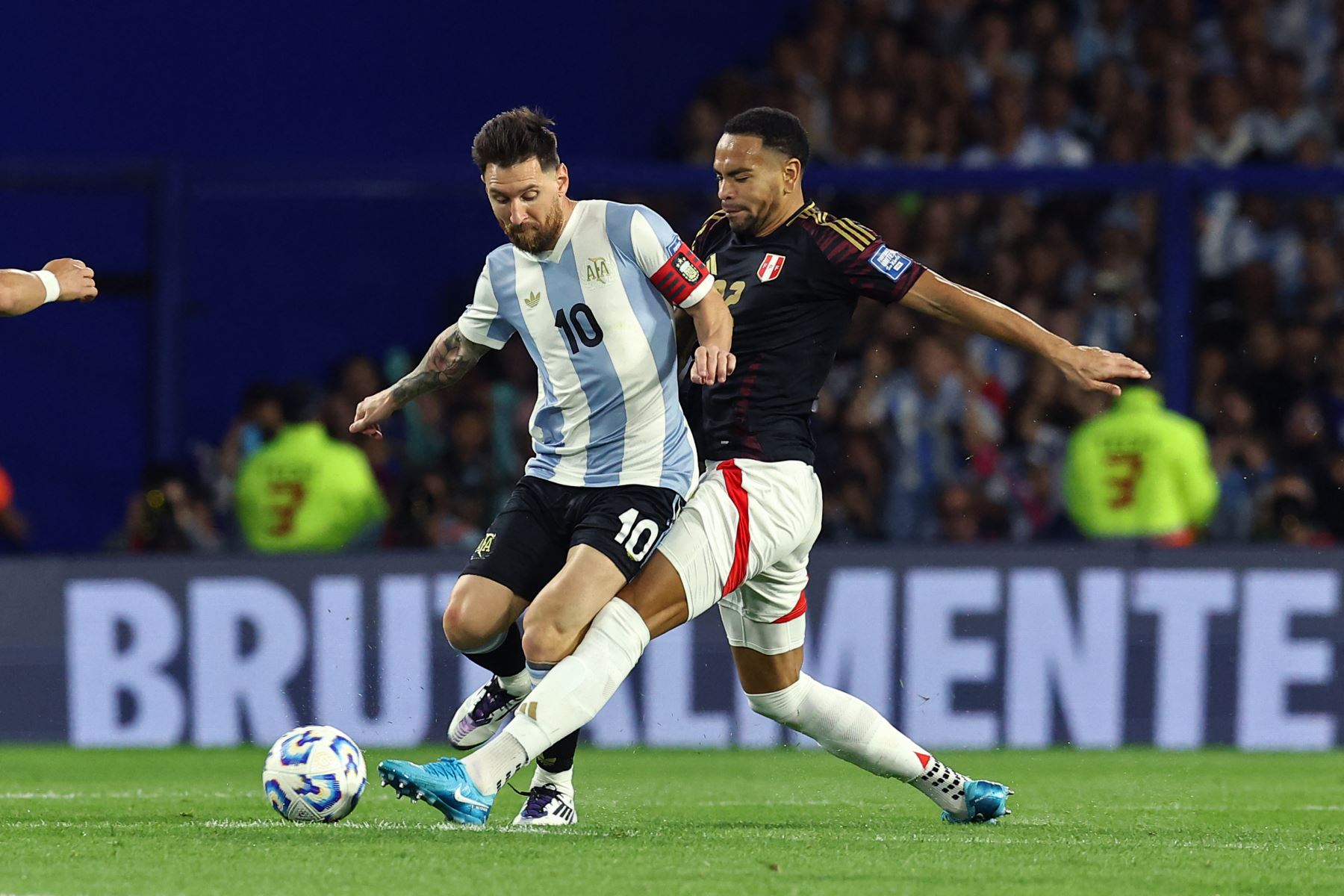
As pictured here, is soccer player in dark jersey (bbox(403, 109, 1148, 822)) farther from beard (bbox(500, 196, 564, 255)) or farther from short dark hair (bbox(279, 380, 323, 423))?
short dark hair (bbox(279, 380, 323, 423))

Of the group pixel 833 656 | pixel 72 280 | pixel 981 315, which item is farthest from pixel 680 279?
pixel 833 656

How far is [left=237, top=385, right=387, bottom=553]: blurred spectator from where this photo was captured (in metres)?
10.9

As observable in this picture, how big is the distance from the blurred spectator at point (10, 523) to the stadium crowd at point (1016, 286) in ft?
3.59

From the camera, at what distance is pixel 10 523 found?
473 inches

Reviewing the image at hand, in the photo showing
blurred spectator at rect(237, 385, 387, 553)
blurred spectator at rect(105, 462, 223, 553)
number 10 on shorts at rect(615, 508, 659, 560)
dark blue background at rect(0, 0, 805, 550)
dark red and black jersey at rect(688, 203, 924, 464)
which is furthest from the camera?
dark blue background at rect(0, 0, 805, 550)

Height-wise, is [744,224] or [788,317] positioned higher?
[744,224]

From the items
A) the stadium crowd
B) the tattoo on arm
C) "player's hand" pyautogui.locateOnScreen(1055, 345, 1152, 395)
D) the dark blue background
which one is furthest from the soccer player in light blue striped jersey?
the dark blue background

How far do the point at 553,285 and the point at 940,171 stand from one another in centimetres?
514

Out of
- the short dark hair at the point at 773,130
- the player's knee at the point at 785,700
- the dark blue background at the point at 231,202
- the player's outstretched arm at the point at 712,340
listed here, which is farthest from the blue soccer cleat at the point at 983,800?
the dark blue background at the point at 231,202

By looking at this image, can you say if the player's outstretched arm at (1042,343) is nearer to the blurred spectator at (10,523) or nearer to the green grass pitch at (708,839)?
the green grass pitch at (708,839)

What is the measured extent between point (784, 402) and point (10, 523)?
23.1 ft

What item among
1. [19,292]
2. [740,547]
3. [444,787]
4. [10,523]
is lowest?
[444,787]

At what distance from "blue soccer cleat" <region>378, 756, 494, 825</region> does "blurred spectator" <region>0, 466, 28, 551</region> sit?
7.09 meters

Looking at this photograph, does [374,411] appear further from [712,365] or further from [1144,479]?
[1144,479]
